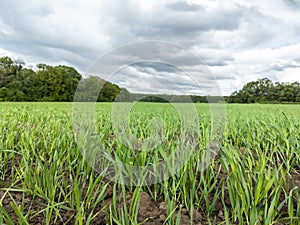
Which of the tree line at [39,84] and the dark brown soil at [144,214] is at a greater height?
the tree line at [39,84]

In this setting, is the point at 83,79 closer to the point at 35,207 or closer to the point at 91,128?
the point at 91,128

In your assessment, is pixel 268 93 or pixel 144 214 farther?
pixel 268 93

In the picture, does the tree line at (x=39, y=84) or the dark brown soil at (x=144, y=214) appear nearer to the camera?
the dark brown soil at (x=144, y=214)

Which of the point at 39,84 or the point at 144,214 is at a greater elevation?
the point at 39,84

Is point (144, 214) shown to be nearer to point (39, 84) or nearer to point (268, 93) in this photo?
point (39, 84)

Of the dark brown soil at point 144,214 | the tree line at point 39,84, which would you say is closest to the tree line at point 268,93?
the tree line at point 39,84

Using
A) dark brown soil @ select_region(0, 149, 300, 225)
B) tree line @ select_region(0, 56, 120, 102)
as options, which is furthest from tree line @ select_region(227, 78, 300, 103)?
dark brown soil @ select_region(0, 149, 300, 225)

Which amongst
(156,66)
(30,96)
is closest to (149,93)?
(156,66)

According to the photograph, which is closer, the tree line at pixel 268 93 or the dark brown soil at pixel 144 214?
the dark brown soil at pixel 144 214

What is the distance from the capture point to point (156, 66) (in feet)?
7.59

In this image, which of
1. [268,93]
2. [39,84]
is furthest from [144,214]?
[268,93]

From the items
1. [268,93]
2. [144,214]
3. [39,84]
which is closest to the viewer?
[144,214]

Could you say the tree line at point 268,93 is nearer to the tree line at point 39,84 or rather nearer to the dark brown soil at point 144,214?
the tree line at point 39,84

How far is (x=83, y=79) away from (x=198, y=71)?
1.09 meters
